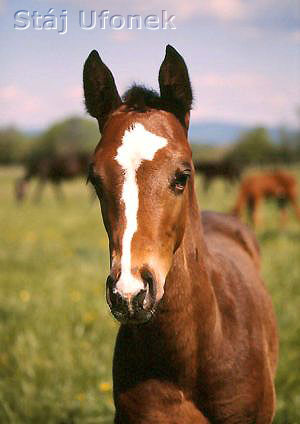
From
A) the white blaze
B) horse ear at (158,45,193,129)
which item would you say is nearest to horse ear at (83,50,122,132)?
horse ear at (158,45,193,129)

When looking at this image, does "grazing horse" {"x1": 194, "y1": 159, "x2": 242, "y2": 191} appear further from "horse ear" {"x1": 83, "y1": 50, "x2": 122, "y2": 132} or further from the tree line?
the tree line

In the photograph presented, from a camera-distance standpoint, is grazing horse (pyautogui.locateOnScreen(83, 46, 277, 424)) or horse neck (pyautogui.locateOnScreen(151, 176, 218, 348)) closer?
grazing horse (pyautogui.locateOnScreen(83, 46, 277, 424))

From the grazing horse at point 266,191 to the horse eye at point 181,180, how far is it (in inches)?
388

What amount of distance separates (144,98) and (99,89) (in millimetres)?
240

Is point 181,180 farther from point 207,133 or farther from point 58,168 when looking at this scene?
point 58,168

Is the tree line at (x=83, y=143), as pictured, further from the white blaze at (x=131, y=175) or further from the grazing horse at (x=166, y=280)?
the white blaze at (x=131, y=175)

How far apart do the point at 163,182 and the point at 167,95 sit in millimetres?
536

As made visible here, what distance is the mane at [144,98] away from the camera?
2.24 m

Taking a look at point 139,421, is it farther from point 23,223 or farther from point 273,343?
point 23,223

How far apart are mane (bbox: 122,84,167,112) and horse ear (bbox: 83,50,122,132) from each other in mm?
101

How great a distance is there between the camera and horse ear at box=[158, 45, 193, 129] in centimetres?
223

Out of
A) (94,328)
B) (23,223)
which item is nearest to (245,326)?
(94,328)

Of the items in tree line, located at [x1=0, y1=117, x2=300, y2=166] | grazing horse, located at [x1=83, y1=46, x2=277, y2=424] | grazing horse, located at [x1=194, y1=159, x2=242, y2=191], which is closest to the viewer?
grazing horse, located at [x1=83, y1=46, x2=277, y2=424]

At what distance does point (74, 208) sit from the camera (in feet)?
53.8
